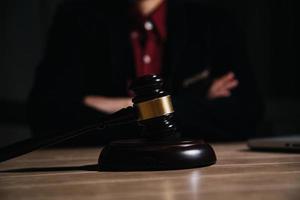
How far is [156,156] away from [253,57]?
242 cm

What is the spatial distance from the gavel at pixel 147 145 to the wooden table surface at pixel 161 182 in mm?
23

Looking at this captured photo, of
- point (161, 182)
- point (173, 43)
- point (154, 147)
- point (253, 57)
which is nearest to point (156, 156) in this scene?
point (154, 147)

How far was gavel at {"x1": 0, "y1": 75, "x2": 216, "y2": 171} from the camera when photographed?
0.81 metres

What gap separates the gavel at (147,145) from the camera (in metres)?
0.81

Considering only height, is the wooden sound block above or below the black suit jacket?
below

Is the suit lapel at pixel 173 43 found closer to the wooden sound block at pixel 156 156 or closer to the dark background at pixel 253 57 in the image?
the dark background at pixel 253 57

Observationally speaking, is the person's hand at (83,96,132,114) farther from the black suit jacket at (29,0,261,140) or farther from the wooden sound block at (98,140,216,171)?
the wooden sound block at (98,140,216,171)

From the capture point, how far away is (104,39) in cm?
222

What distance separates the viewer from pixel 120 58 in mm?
2191

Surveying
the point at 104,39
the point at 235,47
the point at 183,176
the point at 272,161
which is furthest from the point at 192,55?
the point at 183,176

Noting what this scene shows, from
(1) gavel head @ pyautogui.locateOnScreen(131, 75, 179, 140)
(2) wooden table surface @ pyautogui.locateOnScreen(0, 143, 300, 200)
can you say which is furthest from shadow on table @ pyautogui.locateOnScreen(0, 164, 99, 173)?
(1) gavel head @ pyautogui.locateOnScreen(131, 75, 179, 140)

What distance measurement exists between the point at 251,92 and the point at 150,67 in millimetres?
446

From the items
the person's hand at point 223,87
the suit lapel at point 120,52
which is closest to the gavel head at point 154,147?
the person's hand at point 223,87

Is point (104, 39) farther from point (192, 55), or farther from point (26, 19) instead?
point (26, 19)
